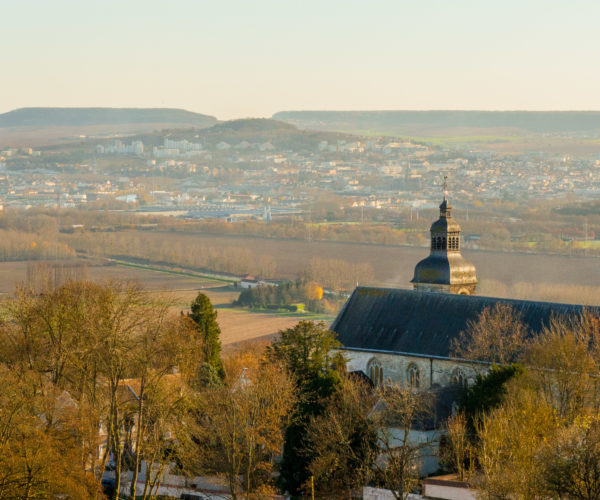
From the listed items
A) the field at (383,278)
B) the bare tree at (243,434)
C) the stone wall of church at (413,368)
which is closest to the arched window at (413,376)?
the stone wall of church at (413,368)

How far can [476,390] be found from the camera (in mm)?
49000

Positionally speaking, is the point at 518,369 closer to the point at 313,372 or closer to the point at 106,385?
the point at 313,372

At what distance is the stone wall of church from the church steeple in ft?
24.1

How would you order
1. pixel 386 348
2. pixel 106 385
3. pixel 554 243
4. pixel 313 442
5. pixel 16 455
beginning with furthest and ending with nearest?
pixel 554 243, pixel 386 348, pixel 106 385, pixel 313 442, pixel 16 455

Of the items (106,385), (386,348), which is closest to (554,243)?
(386,348)

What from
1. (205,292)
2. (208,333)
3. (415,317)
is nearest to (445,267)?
(415,317)

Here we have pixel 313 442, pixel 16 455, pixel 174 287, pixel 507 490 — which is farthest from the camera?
pixel 174 287

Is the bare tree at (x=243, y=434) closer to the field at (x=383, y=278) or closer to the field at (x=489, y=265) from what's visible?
the field at (x=383, y=278)

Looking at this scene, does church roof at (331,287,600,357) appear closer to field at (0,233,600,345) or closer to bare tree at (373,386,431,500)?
bare tree at (373,386,431,500)

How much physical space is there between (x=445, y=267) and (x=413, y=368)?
8921 mm

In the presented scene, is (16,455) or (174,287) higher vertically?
(16,455)

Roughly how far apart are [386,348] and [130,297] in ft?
54.3

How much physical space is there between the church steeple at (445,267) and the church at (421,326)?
0.19ft

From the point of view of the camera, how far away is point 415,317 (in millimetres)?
60375
